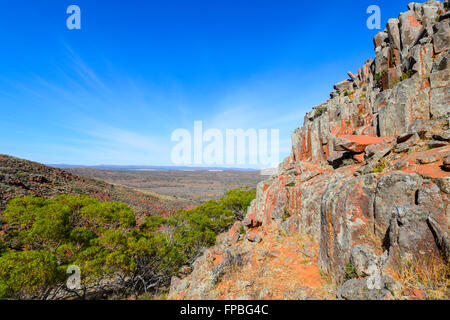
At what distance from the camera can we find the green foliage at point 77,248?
28.7 ft

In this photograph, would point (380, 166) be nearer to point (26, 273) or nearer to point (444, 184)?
point (444, 184)

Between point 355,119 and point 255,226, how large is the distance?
15.6 m

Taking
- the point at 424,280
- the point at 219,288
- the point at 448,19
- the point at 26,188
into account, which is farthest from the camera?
the point at 26,188

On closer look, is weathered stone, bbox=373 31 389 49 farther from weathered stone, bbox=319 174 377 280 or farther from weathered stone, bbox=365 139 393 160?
weathered stone, bbox=319 174 377 280

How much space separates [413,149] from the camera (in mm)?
8359

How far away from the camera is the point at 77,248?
40.3 feet

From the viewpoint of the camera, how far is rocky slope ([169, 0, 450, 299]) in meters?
4.96

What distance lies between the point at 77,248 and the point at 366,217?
16926mm

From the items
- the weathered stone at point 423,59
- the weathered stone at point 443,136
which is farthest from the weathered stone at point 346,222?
the weathered stone at point 423,59

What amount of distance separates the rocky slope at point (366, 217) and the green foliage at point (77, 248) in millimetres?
3694

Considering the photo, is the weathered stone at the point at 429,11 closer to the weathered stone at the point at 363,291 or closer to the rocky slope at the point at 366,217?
the rocky slope at the point at 366,217

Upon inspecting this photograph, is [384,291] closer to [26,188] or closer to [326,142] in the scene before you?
[326,142]

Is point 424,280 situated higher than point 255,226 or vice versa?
point 424,280
